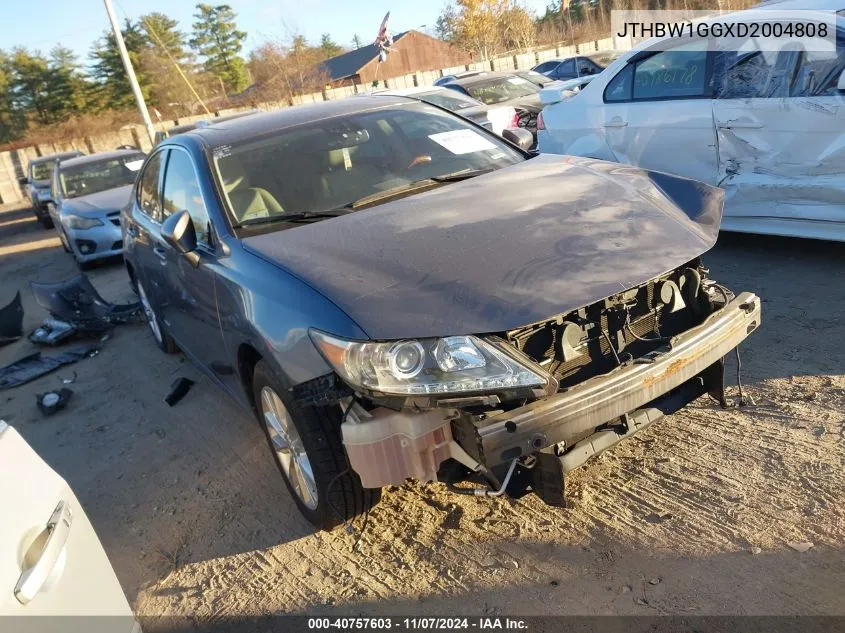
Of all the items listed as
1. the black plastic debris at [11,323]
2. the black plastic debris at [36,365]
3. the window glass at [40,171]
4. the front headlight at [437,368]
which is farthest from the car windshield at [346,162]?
the window glass at [40,171]

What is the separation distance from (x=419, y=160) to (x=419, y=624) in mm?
2303

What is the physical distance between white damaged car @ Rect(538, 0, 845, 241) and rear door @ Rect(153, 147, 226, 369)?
3.69 meters

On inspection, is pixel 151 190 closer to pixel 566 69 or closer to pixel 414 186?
pixel 414 186

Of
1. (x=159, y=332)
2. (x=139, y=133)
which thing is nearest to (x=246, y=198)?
(x=159, y=332)

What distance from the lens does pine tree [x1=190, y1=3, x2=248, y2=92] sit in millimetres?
60000

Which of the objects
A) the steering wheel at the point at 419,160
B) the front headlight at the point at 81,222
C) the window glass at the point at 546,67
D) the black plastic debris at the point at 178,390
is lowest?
the black plastic debris at the point at 178,390

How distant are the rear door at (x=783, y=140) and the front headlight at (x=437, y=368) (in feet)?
10.9

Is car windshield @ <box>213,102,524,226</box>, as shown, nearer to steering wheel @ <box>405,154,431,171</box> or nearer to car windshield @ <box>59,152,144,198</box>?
steering wheel @ <box>405,154,431,171</box>

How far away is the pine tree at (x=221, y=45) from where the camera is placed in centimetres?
6000

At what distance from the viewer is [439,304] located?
7.94 feet

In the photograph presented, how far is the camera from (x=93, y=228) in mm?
10062

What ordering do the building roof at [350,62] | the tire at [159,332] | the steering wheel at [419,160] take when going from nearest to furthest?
1. the steering wheel at [419,160]
2. the tire at [159,332]
3. the building roof at [350,62]

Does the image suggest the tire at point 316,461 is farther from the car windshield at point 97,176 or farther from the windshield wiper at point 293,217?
the car windshield at point 97,176

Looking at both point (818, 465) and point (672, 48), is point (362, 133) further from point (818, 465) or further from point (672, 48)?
point (672, 48)
